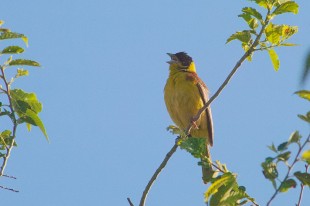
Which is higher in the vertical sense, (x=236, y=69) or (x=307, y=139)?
(x=236, y=69)

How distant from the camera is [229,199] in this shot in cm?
248

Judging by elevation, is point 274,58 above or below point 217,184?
above

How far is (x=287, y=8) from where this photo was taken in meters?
3.57

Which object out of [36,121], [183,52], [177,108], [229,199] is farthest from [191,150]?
[183,52]

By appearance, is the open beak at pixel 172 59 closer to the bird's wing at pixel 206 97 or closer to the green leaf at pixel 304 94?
the bird's wing at pixel 206 97

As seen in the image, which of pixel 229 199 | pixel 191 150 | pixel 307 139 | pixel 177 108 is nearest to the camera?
pixel 307 139

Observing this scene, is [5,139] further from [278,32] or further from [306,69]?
[306,69]

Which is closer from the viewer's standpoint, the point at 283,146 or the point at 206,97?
the point at 283,146

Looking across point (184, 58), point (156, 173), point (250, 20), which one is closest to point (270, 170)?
point (156, 173)

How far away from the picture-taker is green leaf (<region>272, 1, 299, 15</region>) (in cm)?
353

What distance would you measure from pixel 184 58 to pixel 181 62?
18 centimetres

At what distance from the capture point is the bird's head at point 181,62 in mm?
7734

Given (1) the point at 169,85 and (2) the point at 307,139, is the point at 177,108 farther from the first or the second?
(2) the point at 307,139

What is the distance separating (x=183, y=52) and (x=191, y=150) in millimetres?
5332
